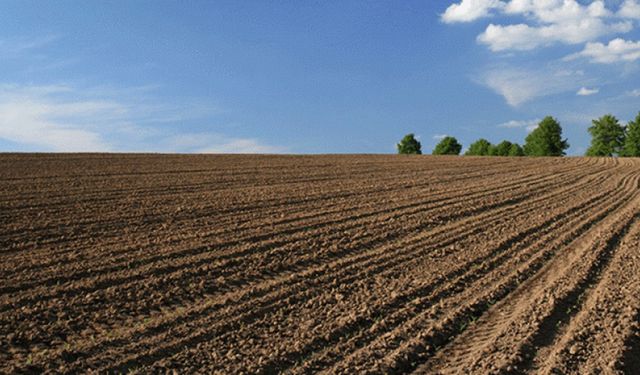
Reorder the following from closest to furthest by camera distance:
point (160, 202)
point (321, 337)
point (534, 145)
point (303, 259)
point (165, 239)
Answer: point (321, 337), point (303, 259), point (165, 239), point (160, 202), point (534, 145)

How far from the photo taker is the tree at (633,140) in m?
61.8

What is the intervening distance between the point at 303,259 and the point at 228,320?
2520 millimetres

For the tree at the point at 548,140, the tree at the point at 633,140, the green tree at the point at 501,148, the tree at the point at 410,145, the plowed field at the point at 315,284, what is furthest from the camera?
the green tree at the point at 501,148

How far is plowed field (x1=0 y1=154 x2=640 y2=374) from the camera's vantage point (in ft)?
17.1

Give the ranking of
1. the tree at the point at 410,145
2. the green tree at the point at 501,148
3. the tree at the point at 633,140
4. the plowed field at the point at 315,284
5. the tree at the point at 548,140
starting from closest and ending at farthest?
the plowed field at the point at 315,284, the tree at the point at 633,140, the tree at the point at 548,140, the tree at the point at 410,145, the green tree at the point at 501,148

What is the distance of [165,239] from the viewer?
9.63 m

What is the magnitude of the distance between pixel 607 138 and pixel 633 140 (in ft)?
12.3

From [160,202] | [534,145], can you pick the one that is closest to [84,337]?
[160,202]

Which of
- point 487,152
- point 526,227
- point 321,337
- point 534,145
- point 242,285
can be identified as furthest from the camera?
point 487,152

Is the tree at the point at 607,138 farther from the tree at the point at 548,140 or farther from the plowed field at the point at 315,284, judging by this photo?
the plowed field at the point at 315,284

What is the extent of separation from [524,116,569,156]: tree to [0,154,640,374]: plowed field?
56125mm

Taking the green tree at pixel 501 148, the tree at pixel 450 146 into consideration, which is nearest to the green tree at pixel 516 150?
the green tree at pixel 501 148

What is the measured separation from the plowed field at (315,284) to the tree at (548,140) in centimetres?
5613

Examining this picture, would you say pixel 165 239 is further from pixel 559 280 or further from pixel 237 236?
pixel 559 280
